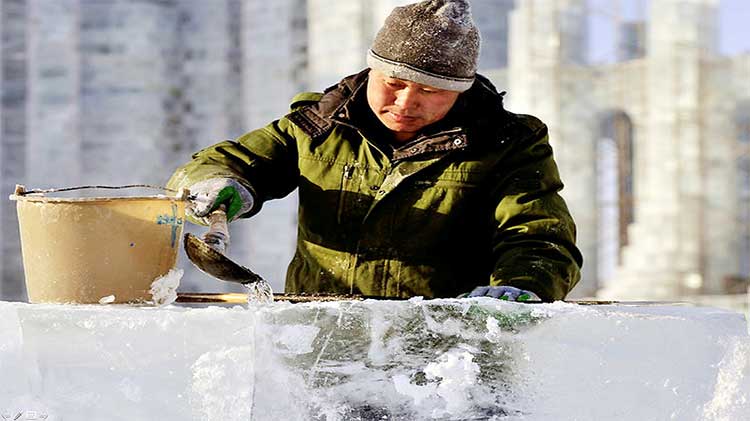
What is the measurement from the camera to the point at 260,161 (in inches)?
145

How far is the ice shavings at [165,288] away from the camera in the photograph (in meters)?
2.94

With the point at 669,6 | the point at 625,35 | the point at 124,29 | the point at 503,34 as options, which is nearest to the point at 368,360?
the point at 124,29

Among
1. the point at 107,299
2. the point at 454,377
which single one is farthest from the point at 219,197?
the point at 454,377

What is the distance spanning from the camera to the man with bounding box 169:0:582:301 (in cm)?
342

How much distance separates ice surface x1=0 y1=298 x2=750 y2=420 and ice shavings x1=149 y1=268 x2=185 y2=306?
0.31 m

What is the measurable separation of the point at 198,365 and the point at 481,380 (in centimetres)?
54

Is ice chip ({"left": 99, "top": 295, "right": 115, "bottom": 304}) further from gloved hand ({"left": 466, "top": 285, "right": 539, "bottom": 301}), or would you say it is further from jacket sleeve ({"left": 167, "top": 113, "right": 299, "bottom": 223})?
gloved hand ({"left": 466, "top": 285, "right": 539, "bottom": 301})

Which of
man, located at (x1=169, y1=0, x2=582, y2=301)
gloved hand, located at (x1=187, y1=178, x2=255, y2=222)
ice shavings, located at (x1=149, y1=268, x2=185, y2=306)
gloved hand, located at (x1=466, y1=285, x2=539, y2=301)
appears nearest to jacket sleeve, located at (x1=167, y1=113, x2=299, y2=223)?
man, located at (x1=169, y1=0, x2=582, y2=301)

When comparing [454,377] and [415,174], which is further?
A: [415,174]

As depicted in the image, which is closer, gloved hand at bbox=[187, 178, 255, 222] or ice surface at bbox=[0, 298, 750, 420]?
ice surface at bbox=[0, 298, 750, 420]

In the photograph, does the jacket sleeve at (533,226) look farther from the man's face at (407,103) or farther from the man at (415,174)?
the man's face at (407,103)

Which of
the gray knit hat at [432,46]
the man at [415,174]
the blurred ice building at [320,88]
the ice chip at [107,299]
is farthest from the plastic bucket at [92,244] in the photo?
the blurred ice building at [320,88]

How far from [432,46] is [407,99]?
15 centimetres

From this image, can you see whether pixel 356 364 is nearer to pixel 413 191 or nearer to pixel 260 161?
pixel 413 191
